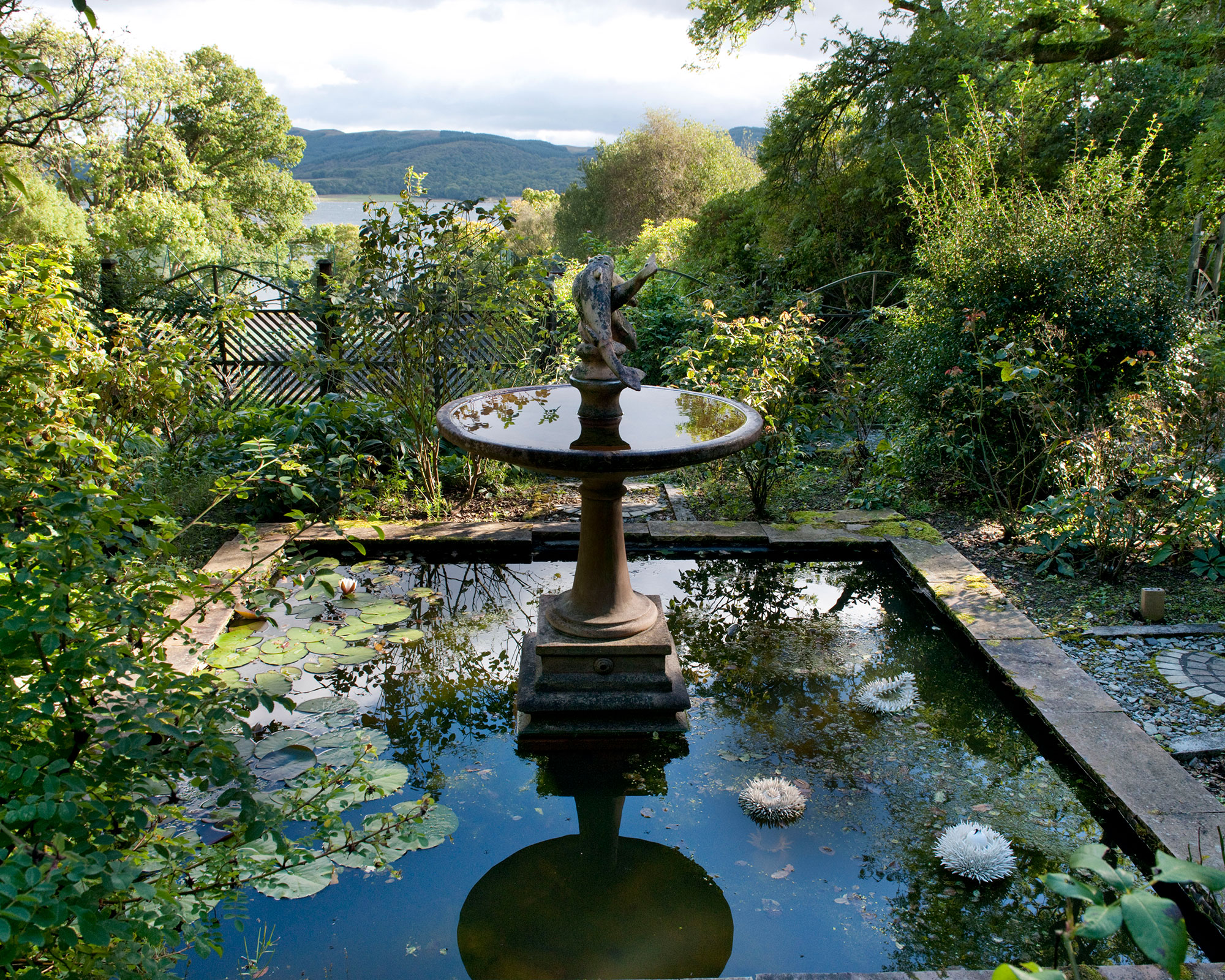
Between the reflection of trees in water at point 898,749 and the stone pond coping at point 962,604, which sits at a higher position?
the stone pond coping at point 962,604

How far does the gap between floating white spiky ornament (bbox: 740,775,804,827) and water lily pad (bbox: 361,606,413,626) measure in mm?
1839

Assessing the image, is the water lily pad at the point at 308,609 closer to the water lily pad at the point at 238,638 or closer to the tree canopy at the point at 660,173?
the water lily pad at the point at 238,638

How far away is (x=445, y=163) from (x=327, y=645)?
155 feet

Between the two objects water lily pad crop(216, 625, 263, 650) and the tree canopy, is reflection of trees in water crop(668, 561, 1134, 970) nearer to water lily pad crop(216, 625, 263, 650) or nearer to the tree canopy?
water lily pad crop(216, 625, 263, 650)

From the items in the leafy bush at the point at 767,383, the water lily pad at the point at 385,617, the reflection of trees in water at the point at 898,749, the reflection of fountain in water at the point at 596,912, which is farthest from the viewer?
the leafy bush at the point at 767,383

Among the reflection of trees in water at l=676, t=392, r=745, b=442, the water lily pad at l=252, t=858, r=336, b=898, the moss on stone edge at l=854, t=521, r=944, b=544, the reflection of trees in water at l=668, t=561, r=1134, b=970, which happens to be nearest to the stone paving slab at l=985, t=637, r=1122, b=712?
the reflection of trees in water at l=668, t=561, r=1134, b=970

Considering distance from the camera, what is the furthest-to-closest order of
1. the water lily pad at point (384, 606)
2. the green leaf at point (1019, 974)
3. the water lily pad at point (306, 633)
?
the water lily pad at point (384, 606), the water lily pad at point (306, 633), the green leaf at point (1019, 974)

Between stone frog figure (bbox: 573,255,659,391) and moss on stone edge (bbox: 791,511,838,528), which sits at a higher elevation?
stone frog figure (bbox: 573,255,659,391)

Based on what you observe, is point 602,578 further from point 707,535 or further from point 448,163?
point 448,163

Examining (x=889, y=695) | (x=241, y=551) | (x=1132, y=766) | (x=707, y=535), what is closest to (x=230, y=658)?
(x=241, y=551)

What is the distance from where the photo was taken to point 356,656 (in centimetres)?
337

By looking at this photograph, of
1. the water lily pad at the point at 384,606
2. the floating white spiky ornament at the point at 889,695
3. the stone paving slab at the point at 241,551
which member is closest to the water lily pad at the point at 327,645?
the water lily pad at the point at 384,606

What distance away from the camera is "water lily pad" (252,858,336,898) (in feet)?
6.91

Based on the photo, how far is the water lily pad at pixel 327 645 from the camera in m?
3.38
